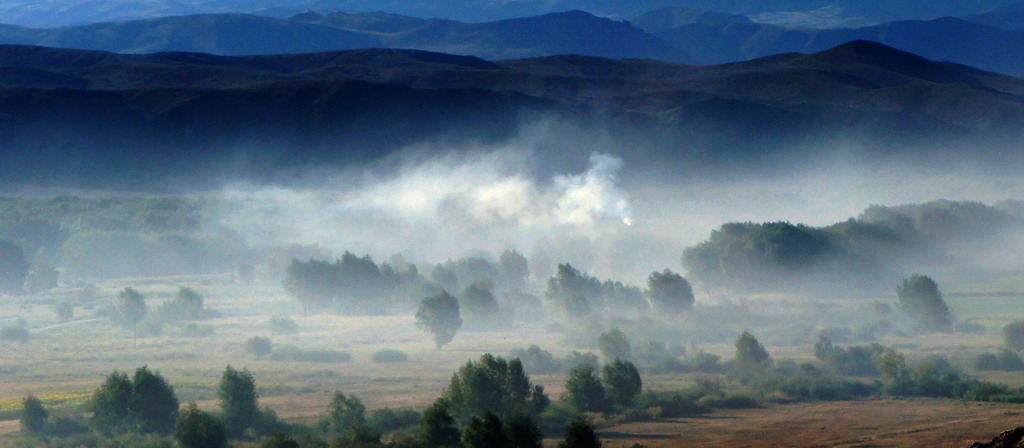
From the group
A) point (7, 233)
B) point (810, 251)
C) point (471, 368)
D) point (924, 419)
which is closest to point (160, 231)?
point (7, 233)

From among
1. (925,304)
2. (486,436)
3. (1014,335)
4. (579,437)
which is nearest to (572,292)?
(925,304)

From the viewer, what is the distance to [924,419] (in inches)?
1690

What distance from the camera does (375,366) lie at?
60312 mm

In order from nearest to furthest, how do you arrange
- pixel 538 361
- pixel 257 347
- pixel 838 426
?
pixel 838 426 → pixel 538 361 → pixel 257 347

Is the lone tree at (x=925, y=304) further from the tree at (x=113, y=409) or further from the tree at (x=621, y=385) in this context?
the tree at (x=113, y=409)

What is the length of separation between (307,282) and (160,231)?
3421cm

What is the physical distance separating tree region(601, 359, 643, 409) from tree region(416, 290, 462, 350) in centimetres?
1842

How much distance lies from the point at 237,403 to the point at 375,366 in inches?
658

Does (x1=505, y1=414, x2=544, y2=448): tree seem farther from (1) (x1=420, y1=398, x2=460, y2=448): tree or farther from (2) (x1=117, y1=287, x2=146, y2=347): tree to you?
(2) (x1=117, y1=287, x2=146, y2=347): tree

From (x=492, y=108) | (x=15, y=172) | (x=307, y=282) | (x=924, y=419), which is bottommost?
(x=924, y=419)

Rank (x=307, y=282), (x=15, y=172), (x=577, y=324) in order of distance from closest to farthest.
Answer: (x=577, y=324), (x=307, y=282), (x=15, y=172)

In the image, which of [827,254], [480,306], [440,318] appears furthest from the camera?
[827,254]

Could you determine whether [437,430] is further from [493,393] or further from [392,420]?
[392,420]

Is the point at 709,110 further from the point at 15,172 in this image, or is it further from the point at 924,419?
the point at 924,419
